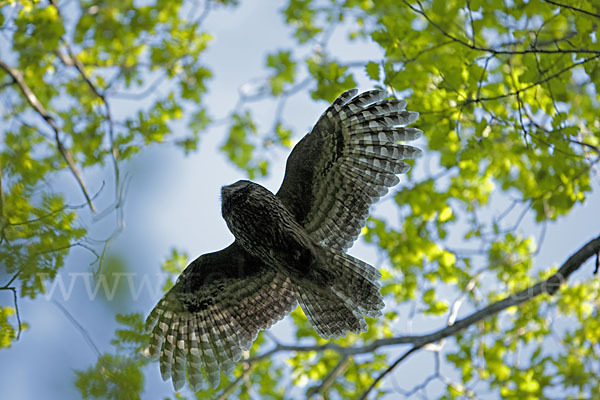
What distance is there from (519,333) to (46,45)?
18.8 ft

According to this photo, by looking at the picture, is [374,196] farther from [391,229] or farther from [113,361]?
[113,361]

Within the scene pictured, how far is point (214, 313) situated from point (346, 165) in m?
1.53

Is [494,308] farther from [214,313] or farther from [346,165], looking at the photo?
[214,313]

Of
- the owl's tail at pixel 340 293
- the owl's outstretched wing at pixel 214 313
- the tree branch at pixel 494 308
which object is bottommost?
the tree branch at pixel 494 308

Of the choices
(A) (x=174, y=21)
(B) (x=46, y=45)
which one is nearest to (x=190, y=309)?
(B) (x=46, y=45)

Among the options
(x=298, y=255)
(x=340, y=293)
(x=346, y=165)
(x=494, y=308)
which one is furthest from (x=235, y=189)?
(x=494, y=308)

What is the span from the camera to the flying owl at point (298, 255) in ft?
12.4

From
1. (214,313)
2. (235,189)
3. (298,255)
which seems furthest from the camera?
(214,313)

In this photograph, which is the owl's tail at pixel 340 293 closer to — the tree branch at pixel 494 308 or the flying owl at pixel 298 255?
the flying owl at pixel 298 255

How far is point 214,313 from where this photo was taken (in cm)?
433

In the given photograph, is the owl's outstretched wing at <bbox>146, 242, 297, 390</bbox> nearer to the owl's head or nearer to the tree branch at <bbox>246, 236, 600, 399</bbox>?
the owl's head

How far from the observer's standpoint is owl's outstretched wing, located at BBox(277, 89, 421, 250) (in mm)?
3838

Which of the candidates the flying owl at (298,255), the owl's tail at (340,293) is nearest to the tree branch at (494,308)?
the owl's tail at (340,293)

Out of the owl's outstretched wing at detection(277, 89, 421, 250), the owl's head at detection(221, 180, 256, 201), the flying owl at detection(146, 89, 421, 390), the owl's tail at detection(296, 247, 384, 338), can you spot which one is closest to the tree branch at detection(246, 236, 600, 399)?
the owl's tail at detection(296, 247, 384, 338)
